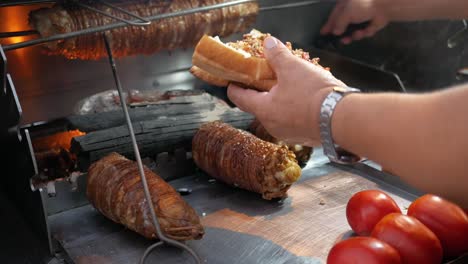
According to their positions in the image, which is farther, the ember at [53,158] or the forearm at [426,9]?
the ember at [53,158]

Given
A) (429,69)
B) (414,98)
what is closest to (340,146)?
(414,98)

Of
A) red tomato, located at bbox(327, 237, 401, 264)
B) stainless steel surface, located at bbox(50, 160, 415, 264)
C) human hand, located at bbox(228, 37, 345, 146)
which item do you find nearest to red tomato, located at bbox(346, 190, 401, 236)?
stainless steel surface, located at bbox(50, 160, 415, 264)

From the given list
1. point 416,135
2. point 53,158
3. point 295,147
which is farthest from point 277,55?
point 53,158

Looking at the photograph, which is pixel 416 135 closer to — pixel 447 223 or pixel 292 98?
pixel 292 98

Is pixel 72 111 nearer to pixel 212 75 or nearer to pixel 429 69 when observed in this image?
pixel 212 75

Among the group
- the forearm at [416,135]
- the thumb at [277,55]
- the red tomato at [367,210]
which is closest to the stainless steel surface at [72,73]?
the thumb at [277,55]

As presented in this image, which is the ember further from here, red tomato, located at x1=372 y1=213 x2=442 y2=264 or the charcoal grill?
red tomato, located at x1=372 y1=213 x2=442 y2=264

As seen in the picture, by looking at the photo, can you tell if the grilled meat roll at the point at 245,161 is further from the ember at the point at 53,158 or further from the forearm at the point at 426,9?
the forearm at the point at 426,9

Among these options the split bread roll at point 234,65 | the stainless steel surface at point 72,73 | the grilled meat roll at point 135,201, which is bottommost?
the grilled meat roll at point 135,201
